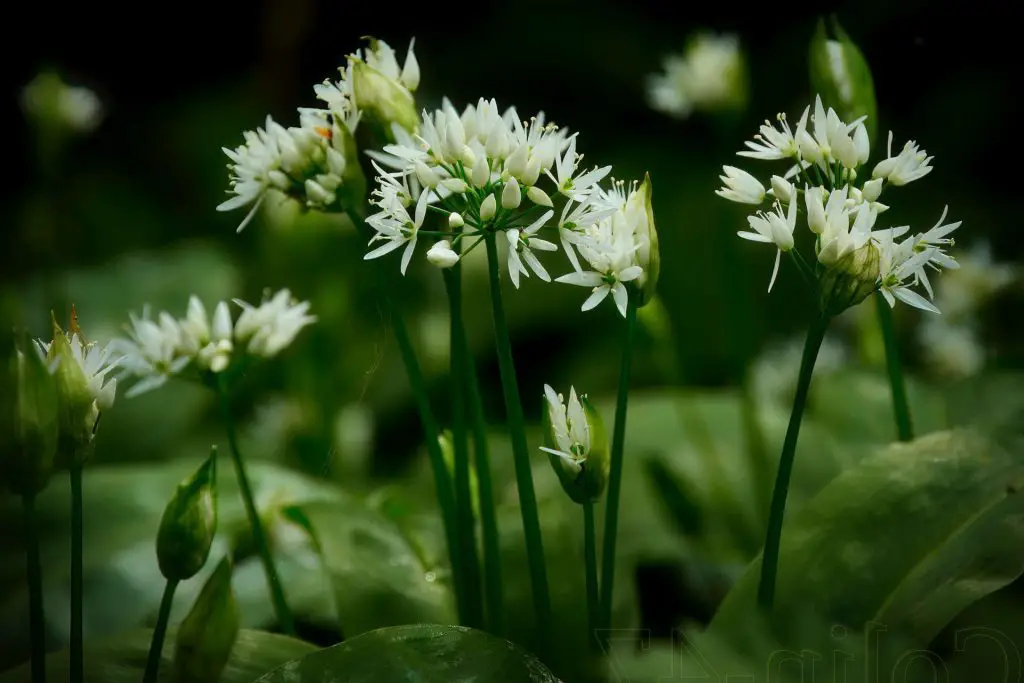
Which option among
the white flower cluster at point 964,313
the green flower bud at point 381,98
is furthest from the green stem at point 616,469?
the white flower cluster at point 964,313

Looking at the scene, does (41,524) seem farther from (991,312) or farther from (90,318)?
(991,312)

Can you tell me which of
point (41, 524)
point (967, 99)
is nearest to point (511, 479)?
point (41, 524)

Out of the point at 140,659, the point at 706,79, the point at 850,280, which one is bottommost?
the point at 140,659

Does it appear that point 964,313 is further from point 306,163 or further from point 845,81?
point 306,163

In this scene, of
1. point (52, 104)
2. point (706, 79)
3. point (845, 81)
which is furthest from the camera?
point (52, 104)

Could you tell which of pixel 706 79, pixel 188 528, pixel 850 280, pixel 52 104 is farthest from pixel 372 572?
pixel 52 104

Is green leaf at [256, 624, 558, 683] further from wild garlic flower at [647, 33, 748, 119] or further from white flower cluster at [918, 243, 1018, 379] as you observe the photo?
white flower cluster at [918, 243, 1018, 379]

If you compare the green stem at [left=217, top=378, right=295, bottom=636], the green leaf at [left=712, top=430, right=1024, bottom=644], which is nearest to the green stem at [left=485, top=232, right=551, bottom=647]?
the green leaf at [left=712, top=430, right=1024, bottom=644]

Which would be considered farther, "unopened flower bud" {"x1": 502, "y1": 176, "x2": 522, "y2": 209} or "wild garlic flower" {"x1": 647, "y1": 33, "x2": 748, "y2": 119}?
"wild garlic flower" {"x1": 647, "y1": 33, "x2": 748, "y2": 119}
